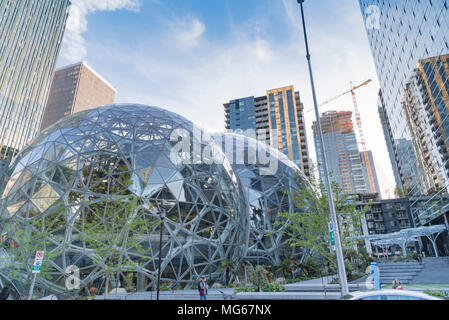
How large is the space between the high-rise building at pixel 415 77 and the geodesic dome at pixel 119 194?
91.8 ft

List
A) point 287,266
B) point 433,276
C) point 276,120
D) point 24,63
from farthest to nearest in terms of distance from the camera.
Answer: point 276,120, point 24,63, point 287,266, point 433,276

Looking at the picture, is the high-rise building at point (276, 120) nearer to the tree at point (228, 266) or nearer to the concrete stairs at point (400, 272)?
the concrete stairs at point (400, 272)

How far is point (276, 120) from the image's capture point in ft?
353

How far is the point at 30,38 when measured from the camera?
88125 mm

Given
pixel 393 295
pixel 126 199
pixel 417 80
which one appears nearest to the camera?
pixel 393 295

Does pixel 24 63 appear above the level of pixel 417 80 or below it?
above

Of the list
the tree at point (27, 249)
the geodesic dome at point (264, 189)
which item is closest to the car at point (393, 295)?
the tree at point (27, 249)

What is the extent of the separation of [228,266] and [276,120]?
9132 centimetres

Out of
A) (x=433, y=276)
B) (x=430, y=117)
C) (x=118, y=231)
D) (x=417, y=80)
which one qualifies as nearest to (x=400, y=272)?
(x=433, y=276)

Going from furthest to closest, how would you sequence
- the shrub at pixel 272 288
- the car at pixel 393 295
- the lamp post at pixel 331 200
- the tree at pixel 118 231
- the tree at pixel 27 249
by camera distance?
the shrub at pixel 272 288
the tree at pixel 118 231
the tree at pixel 27 249
the lamp post at pixel 331 200
the car at pixel 393 295

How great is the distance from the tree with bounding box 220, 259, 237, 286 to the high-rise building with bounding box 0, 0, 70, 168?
258ft

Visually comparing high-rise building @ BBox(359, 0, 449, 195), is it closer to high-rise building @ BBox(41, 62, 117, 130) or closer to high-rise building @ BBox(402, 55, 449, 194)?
high-rise building @ BBox(402, 55, 449, 194)

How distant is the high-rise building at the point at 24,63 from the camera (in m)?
79.1

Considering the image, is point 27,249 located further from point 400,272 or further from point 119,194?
point 400,272
